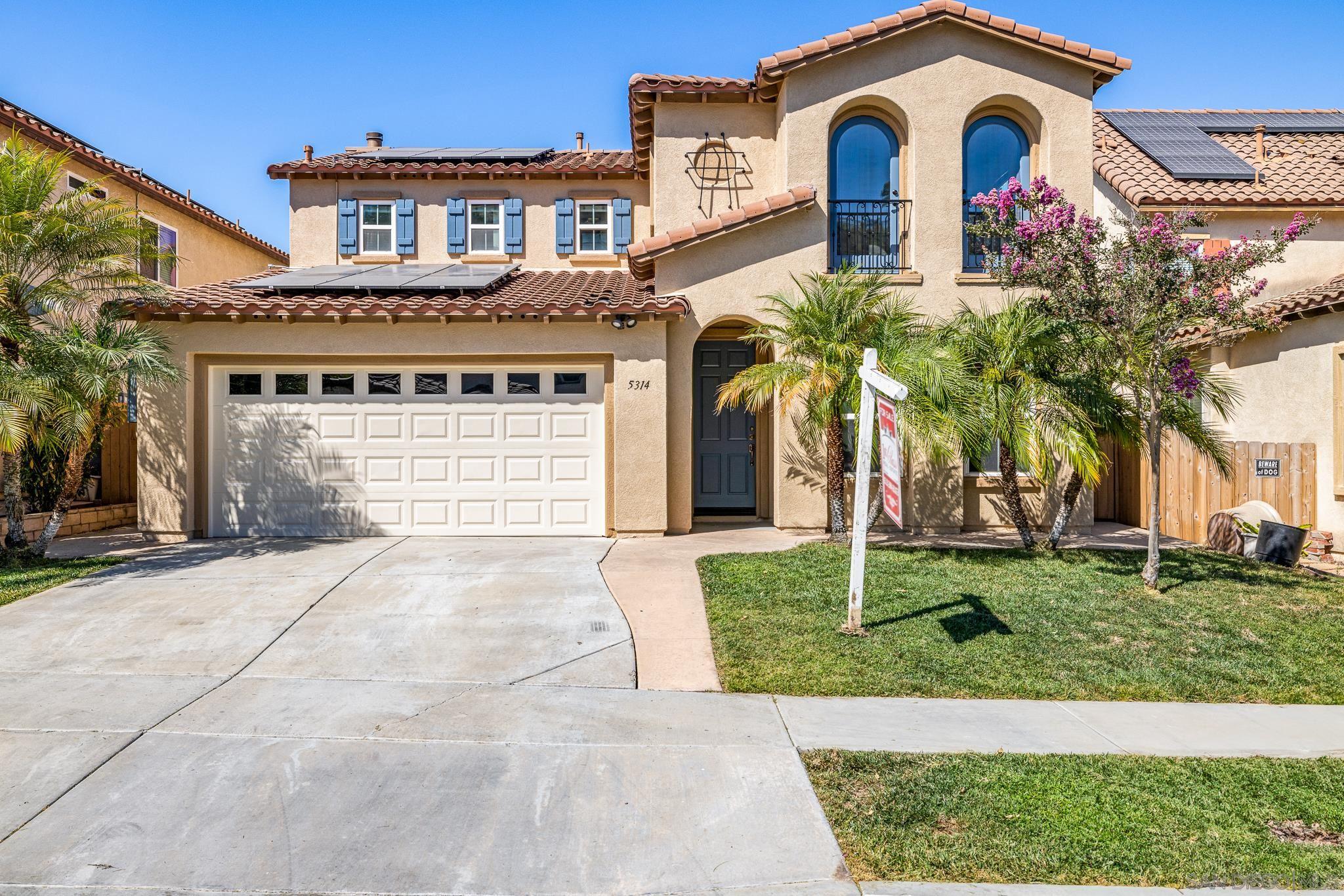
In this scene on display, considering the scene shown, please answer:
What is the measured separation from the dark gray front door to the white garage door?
278 cm

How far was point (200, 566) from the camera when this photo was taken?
9734mm

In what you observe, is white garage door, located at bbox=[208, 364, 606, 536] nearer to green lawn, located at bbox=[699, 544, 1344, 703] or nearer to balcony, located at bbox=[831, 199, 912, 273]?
green lawn, located at bbox=[699, 544, 1344, 703]

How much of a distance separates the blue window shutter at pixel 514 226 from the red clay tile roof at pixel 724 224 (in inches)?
215

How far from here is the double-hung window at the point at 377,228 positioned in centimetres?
1675

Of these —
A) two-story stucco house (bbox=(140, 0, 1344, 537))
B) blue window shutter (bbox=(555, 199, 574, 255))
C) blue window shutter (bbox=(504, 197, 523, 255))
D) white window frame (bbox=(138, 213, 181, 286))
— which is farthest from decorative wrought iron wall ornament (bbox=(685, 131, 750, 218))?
white window frame (bbox=(138, 213, 181, 286))

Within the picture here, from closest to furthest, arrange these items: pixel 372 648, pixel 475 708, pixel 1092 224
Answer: pixel 475 708 < pixel 372 648 < pixel 1092 224

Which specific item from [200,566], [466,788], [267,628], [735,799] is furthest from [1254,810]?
[200,566]

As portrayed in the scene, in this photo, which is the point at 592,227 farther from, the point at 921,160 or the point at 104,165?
the point at 104,165

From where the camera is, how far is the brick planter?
38.8 ft

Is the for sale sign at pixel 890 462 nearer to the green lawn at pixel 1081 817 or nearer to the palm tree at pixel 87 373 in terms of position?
the green lawn at pixel 1081 817

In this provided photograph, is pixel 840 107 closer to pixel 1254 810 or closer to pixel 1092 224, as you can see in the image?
pixel 1092 224

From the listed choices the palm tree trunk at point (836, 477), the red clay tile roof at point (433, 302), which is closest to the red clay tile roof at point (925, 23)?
the red clay tile roof at point (433, 302)

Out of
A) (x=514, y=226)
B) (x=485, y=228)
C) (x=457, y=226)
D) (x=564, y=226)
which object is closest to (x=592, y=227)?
(x=564, y=226)

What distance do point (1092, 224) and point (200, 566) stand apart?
10669 mm
